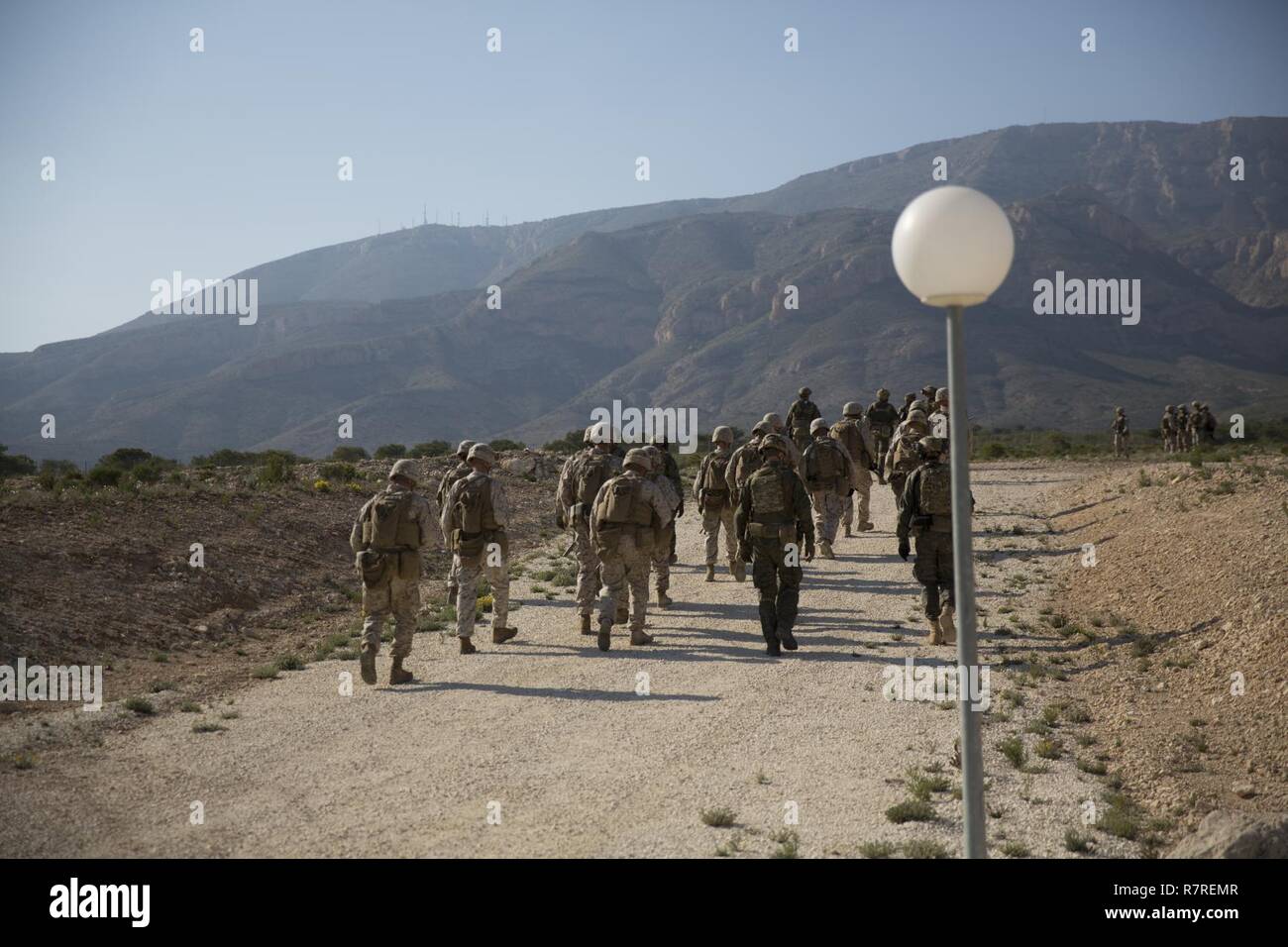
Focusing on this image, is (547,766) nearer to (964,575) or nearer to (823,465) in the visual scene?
(964,575)

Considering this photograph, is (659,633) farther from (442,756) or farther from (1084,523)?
(1084,523)

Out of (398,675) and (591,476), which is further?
(591,476)

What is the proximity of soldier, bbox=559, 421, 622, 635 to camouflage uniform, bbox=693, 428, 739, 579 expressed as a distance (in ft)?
7.23

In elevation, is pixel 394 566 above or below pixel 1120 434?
below

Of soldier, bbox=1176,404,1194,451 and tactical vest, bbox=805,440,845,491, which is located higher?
soldier, bbox=1176,404,1194,451

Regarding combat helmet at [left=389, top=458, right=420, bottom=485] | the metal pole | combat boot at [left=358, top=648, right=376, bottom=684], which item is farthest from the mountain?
the metal pole

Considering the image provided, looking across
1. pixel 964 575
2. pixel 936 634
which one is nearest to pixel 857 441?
pixel 936 634

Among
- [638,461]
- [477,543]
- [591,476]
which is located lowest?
[477,543]

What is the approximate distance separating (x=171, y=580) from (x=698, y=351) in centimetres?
12670

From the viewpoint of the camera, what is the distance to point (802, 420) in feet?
66.9

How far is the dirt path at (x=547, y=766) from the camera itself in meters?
6.79

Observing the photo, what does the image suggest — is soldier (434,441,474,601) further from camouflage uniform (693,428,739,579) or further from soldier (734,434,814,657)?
soldier (734,434,814,657)

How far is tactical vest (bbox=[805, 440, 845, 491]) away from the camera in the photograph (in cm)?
1728
